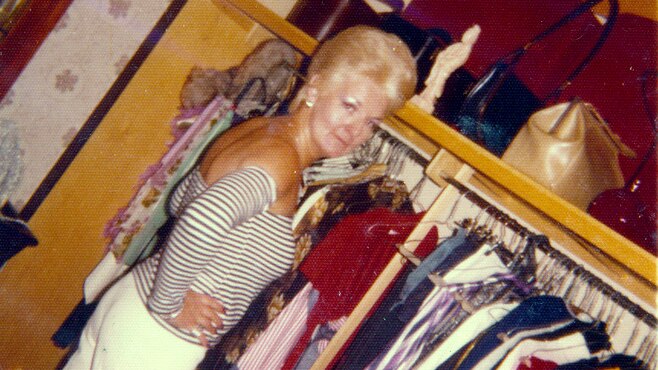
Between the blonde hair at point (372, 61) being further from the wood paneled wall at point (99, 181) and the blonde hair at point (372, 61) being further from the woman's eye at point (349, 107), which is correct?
the wood paneled wall at point (99, 181)

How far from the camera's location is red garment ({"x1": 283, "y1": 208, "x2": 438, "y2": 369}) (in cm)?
110

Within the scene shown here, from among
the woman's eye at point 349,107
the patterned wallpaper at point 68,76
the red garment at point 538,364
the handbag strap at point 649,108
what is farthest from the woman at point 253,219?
the patterned wallpaper at point 68,76

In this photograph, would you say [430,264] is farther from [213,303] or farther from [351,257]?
[213,303]

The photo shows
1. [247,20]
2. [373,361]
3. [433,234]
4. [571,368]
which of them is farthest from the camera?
[247,20]

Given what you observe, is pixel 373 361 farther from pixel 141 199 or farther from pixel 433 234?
pixel 141 199

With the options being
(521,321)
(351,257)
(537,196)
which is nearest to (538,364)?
(521,321)

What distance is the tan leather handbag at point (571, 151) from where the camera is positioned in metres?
1.07

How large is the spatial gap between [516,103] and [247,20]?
1237 mm

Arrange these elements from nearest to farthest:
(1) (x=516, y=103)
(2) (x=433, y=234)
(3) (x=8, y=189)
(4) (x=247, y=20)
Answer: (2) (x=433, y=234) → (1) (x=516, y=103) → (3) (x=8, y=189) → (4) (x=247, y=20)

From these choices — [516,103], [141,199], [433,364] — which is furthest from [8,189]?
[516,103]

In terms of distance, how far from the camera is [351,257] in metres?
1.11

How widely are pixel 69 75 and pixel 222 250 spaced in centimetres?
123

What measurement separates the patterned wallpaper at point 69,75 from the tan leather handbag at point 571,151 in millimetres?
1625

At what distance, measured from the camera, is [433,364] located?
95 cm
